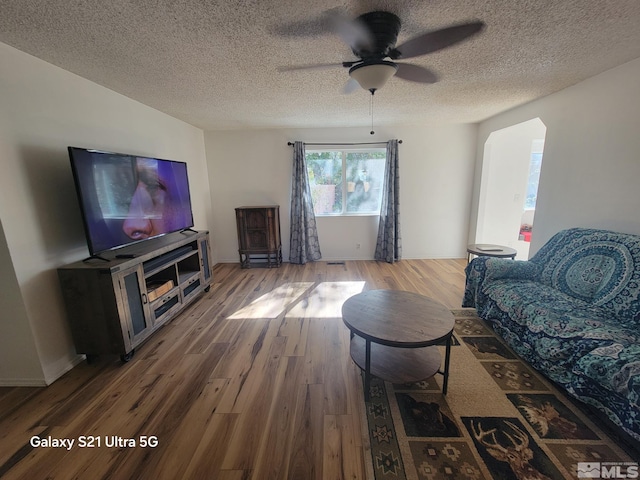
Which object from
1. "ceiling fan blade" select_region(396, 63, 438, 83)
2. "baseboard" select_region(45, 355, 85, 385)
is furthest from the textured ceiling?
"baseboard" select_region(45, 355, 85, 385)

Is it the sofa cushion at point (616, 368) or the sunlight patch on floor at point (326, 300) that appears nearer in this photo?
the sofa cushion at point (616, 368)

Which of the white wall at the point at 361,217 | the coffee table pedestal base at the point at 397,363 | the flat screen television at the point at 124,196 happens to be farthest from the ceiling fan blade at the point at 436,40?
the white wall at the point at 361,217

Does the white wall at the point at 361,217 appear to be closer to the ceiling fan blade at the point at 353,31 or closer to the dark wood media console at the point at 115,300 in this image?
the dark wood media console at the point at 115,300

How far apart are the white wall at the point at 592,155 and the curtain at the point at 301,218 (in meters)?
3.01

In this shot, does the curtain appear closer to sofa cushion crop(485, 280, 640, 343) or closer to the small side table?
the small side table

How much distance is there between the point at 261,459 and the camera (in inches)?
Answer: 51.0

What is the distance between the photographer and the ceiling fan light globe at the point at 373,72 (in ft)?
4.82

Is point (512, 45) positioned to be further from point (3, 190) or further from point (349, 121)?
point (3, 190)

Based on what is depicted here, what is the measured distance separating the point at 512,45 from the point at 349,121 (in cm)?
235

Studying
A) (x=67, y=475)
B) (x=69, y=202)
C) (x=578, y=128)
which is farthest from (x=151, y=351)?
(x=578, y=128)

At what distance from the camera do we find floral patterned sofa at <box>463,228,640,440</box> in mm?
1341

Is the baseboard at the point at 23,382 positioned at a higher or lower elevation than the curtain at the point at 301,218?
lower

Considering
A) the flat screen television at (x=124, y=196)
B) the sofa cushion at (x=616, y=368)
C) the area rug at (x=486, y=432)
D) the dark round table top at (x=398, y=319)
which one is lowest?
the area rug at (x=486, y=432)

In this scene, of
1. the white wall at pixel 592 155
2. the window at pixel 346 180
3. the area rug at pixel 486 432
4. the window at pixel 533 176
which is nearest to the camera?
the area rug at pixel 486 432
